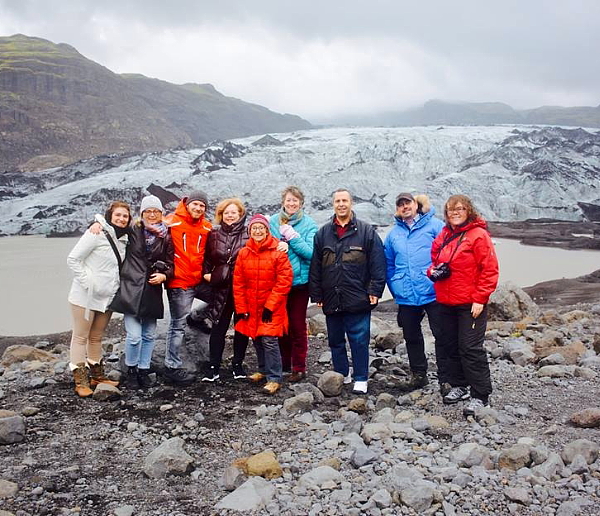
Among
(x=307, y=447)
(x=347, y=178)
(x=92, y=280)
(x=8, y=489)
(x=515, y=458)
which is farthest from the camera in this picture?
(x=347, y=178)

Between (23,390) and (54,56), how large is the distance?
55.8m

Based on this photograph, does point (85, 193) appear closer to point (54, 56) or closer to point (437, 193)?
point (437, 193)

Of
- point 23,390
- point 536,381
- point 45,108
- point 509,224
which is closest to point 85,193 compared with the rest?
point 509,224

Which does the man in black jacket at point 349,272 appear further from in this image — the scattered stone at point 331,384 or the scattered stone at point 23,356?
the scattered stone at point 23,356

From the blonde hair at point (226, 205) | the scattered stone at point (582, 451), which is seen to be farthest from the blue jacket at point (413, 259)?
the scattered stone at point (582, 451)

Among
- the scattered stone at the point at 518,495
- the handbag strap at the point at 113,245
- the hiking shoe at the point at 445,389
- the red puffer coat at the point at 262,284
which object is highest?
the handbag strap at the point at 113,245

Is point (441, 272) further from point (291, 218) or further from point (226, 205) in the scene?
point (226, 205)

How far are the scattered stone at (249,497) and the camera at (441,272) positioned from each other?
160 cm

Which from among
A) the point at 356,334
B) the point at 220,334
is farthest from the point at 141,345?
the point at 356,334

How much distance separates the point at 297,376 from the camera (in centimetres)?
423

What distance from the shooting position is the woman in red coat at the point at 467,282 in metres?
3.39

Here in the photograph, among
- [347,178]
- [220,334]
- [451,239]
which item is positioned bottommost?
[220,334]

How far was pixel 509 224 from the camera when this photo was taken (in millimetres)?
21719

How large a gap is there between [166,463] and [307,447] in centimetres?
75
